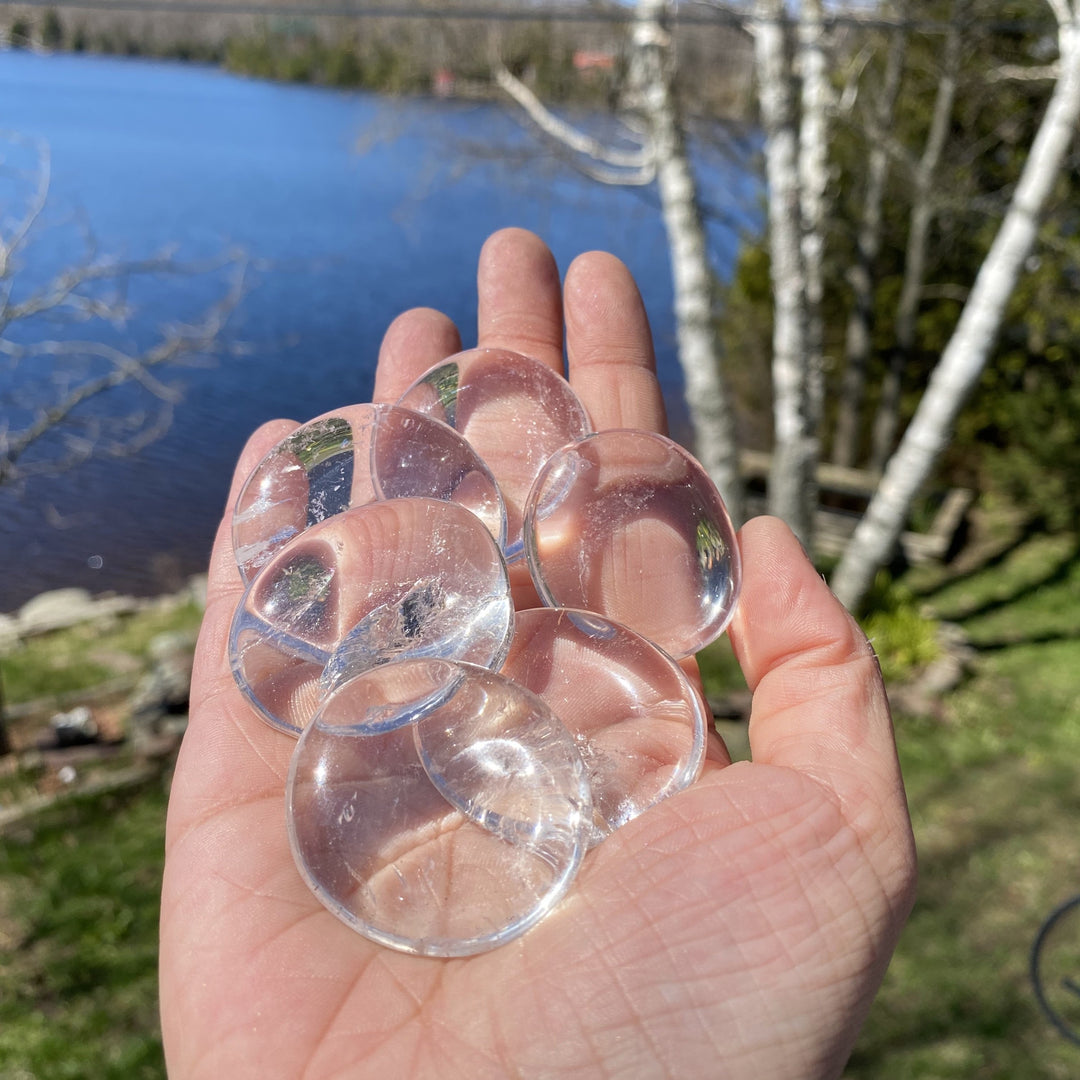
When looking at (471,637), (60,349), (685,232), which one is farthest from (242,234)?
(471,637)

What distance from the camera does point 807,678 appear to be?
139 cm

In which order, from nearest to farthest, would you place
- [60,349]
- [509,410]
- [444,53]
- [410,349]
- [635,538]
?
[635,538]
[509,410]
[410,349]
[60,349]
[444,53]

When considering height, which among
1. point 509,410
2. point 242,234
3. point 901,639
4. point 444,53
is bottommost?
point 901,639

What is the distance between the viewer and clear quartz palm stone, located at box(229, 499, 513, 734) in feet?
5.10

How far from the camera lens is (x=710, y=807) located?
4.09ft

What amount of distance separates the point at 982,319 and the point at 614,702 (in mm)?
2918

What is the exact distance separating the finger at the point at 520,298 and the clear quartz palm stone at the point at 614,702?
1041 millimetres

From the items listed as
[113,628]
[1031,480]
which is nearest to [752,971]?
[113,628]

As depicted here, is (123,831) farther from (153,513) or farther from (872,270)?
(872,270)

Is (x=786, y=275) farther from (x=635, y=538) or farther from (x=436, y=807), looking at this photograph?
(x=436, y=807)

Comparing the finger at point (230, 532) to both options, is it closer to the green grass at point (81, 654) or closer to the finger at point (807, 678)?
the finger at point (807, 678)

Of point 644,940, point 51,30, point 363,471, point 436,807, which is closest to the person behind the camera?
point 644,940

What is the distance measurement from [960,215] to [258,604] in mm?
6276

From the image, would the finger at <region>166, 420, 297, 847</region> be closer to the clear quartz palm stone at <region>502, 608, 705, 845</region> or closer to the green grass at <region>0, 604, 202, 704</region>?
the clear quartz palm stone at <region>502, 608, 705, 845</region>
